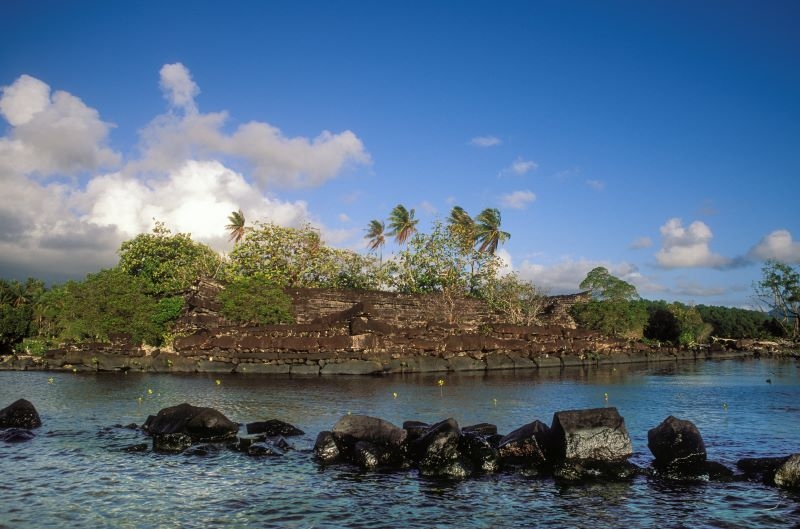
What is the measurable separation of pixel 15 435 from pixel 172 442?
3.51 m

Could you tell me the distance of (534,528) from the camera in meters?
7.21

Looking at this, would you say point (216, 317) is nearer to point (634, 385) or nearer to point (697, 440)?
point (634, 385)

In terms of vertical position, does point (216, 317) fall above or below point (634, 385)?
above

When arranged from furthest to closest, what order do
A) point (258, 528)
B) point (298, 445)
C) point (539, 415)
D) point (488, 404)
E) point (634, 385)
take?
point (634, 385), point (488, 404), point (539, 415), point (298, 445), point (258, 528)

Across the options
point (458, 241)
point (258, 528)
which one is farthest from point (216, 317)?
point (258, 528)

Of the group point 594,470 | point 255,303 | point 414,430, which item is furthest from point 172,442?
point 255,303

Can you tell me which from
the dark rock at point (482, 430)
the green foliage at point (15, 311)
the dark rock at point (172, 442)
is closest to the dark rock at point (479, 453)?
the dark rock at point (482, 430)

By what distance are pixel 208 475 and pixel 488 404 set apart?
9425 mm

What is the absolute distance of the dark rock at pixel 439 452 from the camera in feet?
31.9

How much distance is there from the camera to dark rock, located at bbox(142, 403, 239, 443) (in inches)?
492

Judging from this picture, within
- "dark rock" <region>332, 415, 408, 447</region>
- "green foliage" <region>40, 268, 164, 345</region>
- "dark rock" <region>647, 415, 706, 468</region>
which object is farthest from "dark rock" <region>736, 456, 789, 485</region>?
"green foliage" <region>40, 268, 164, 345</region>

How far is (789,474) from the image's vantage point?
885 centimetres

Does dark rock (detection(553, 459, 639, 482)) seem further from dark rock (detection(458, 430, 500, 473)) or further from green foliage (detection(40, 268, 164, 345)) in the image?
green foliage (detection(40, 268, 164, 345))

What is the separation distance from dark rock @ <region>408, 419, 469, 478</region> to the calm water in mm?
403
